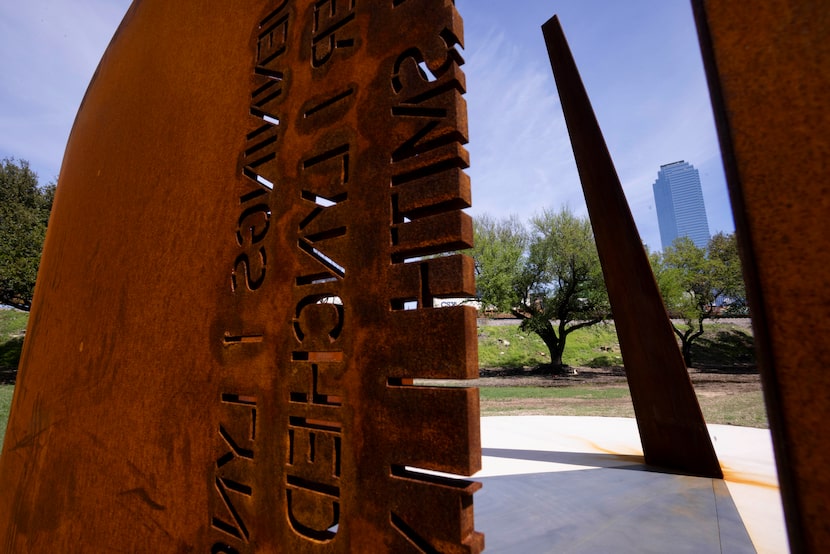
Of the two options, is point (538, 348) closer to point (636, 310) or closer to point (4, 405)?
point (636, 310)

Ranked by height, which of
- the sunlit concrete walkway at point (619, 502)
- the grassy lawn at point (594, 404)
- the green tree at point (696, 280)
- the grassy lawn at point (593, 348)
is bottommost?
the grassy lawn at point (594, 404)

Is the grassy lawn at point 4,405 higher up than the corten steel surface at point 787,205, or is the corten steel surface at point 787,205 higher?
the corten steel surface at point 787,205

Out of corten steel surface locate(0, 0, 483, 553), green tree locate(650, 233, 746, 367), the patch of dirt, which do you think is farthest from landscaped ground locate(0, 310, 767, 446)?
corten steel surface locate(0, 0, 483, 553)

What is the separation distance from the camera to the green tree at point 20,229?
1742 centimetres

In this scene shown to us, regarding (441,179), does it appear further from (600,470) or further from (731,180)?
(600,470)

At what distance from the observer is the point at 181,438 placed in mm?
2000

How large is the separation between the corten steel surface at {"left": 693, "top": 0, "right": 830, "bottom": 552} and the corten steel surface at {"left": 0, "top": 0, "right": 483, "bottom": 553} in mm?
653

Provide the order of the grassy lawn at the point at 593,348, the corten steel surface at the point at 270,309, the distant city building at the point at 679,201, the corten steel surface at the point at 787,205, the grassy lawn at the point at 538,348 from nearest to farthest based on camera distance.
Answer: the corten steel surface at the point at 787,205
the corten steel surface at the point at 270,309
the grassy lawn at the point at 593,348
the grassy lawn at the point at 538,348
the distant city building at the point at 679,201

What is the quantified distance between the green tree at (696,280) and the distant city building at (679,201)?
178 m

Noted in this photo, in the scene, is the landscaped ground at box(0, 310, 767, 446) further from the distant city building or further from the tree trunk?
the distant city building

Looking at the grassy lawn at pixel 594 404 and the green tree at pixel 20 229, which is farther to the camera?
the green tree at pixel 20 229

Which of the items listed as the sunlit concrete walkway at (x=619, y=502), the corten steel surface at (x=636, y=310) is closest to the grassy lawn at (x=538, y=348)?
the sunlit concrete walkway at (x=619, y=502)

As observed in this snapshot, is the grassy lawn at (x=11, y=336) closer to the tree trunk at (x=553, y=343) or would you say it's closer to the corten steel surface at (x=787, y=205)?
the tree trunk at (x=553, y=343)

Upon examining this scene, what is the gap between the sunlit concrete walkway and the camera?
9.20 ft
